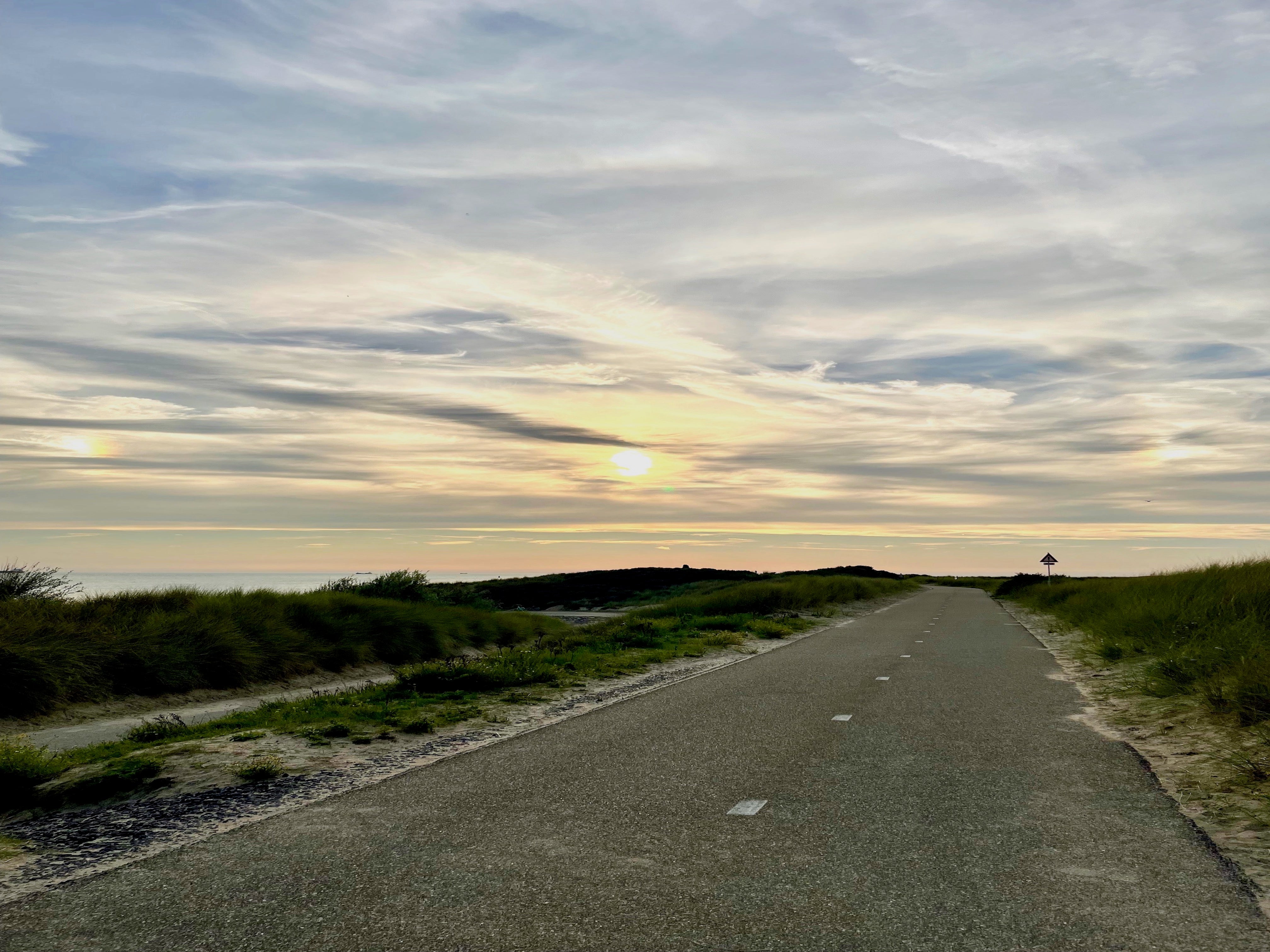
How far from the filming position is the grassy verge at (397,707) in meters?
9.52

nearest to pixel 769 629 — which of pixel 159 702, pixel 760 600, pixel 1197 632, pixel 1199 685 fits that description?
pixel 1197 632

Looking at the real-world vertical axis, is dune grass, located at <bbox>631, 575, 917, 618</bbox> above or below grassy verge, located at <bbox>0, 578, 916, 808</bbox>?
above

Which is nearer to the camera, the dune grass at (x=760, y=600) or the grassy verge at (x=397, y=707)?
the grassy verge at (x=397, y=707)

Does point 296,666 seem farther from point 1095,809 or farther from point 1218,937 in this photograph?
point 1218,937

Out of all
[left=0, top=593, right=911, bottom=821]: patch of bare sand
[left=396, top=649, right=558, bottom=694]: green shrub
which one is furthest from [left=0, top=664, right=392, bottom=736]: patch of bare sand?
[left=0, top=593, right=911, bottom=821]: patch of bare sand

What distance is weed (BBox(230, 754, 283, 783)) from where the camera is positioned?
955 cm

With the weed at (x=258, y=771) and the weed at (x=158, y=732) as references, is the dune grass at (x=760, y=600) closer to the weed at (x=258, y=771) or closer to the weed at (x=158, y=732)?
the weed at (x=158, y=732)

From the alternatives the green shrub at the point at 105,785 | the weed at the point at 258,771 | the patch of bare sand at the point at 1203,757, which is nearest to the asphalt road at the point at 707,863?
the patch of bare sand at the point at 1203,757

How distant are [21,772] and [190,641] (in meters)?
11.6

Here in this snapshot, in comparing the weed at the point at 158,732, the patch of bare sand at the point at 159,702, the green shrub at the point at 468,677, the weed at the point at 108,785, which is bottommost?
→ the patch of bare sand at the point at 159,702

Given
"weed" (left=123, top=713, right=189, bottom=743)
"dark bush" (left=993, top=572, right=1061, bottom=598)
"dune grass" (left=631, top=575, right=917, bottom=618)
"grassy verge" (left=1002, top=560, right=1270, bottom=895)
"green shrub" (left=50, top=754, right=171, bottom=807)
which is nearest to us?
"grassy verge" (left=1002, top=560, right=1270, bottom=895)

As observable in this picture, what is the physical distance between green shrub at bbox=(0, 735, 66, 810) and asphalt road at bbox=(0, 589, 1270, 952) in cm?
320

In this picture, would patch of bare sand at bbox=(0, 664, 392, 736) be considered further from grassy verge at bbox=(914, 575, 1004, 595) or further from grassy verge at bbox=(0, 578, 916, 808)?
grassy verge at bbox=(914, 575, 1004, 595)

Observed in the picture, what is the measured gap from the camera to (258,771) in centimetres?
962
